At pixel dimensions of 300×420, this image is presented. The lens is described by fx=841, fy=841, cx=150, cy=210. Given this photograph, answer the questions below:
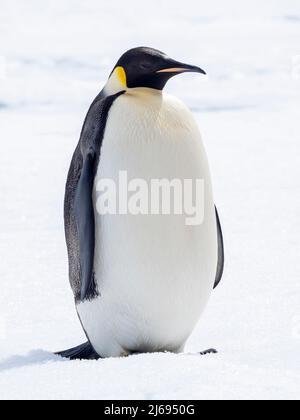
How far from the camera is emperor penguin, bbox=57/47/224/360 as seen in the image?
110 inches

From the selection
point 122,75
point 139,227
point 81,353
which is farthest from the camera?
point 81,353

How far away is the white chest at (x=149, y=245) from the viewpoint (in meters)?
2.79

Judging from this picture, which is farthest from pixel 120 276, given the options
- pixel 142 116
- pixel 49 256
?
pixel 49 256

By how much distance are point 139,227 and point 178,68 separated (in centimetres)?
55

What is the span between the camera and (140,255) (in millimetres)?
2807

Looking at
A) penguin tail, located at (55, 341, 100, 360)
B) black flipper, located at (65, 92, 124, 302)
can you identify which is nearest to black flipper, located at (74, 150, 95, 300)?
black flipper, located at (65, 92, 124, 302)

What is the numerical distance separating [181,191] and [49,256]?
7.12 ft

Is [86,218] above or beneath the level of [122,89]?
beneath

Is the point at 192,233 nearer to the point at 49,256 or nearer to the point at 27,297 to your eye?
the point at 27,297

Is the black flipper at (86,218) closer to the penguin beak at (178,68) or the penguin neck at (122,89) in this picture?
the penguin neck at (122,89)

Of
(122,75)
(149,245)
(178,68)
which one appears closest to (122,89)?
(122,75)

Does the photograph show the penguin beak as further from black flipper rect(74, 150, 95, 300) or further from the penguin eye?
black flipper rect(74, 150, 95, 300)

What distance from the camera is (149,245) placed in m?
2.80

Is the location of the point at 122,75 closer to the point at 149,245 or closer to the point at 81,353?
the point at 149,245
